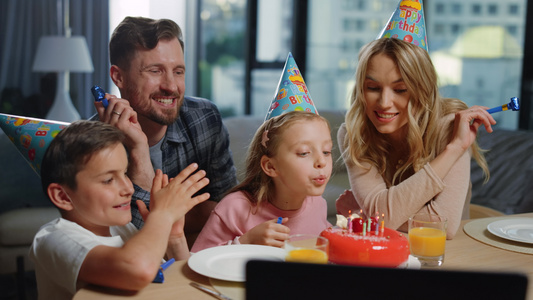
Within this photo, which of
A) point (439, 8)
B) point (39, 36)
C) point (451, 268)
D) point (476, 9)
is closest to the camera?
point (451, 268)

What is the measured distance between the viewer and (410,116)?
157 centimetres

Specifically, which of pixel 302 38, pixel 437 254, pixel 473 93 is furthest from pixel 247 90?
pixel 437 254

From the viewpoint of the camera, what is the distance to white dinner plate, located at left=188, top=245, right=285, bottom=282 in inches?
43.6

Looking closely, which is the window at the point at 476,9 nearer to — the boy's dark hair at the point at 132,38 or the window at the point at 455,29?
the window at the point at 455,29

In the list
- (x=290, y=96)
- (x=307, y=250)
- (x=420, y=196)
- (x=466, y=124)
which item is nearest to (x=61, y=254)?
(x=307, y=250)

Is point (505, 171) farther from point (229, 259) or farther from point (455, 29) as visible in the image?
point (229, 259)

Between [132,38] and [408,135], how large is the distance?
31.3 inches

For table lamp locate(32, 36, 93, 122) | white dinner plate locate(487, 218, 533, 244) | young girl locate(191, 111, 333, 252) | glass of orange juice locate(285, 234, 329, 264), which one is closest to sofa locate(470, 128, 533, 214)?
white dinner plate locate(487, 218, 533, 244)

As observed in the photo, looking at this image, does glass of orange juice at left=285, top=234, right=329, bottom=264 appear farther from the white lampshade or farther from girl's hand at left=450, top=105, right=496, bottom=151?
the white lampshade

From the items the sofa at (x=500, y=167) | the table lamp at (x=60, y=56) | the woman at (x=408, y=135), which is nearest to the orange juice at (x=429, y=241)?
the woman at (x=408, y=135)

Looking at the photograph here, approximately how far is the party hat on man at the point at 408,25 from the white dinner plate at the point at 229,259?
2.53ft

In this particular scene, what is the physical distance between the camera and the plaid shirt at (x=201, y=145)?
4.83ft

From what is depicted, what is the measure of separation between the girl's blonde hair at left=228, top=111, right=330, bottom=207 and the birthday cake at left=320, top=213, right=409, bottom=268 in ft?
1.04

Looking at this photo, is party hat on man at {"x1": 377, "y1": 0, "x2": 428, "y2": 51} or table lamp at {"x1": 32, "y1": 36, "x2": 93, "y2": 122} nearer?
party hat on man at {"x1": 377, "y1": 0, "x2": 428, "y2": 51}
